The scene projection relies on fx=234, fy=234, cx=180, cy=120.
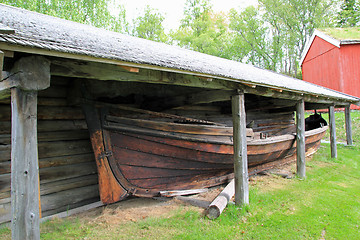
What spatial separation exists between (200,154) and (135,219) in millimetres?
1587

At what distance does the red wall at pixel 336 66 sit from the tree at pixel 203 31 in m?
9.31

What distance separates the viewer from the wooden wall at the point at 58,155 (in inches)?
144

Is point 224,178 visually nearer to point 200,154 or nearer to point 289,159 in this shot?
point 200,154

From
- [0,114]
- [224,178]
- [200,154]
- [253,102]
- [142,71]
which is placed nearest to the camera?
[142,71]

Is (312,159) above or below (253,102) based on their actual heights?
below

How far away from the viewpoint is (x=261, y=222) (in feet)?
11.8

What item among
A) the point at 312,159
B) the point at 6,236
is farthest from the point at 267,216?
the point at 312,159

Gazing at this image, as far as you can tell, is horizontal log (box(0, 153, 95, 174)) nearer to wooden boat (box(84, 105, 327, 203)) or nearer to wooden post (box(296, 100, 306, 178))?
wooden boat (box(84, 105, 327, 203))

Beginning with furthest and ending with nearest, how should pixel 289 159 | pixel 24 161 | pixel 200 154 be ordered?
pixel 289 159 → pixel 200 154 → pixel 24 161

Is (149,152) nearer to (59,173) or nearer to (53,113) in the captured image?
(59,173)

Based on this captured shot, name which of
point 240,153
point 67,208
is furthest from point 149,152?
point 67,208

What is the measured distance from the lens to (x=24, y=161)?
6.45 ft

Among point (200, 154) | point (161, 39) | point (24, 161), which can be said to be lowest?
point (200, 154)

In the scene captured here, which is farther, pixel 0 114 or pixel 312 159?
pixel 312 159
